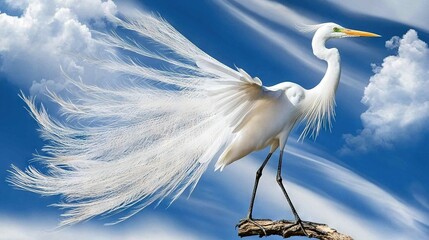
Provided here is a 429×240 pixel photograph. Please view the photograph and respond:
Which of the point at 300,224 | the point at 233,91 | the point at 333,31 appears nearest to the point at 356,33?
the point at 333,31

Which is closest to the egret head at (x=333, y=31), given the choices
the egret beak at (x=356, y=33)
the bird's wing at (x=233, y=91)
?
the egret beak at (x=356, y=33)

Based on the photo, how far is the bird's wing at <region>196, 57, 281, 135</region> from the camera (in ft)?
13.8

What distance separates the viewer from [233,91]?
14.2ft

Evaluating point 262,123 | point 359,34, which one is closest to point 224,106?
point 262,123

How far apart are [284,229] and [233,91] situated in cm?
142

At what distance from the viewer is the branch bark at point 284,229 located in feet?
16.1

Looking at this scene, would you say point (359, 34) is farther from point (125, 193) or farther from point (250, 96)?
point (125, 193)

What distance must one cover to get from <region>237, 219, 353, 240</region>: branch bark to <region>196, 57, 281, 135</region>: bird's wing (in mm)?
927

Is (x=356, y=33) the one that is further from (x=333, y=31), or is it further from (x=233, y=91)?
(x=233, y=91)

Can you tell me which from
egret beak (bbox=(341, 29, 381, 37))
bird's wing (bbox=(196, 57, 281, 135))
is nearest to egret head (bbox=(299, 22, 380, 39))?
egret beak (bbox=(341, 29, 381, 37))

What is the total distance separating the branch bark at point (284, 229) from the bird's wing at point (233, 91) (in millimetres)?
927

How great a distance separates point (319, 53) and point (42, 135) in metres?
2.56

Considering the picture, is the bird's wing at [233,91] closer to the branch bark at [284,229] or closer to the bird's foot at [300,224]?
the branch bark at [284,229]

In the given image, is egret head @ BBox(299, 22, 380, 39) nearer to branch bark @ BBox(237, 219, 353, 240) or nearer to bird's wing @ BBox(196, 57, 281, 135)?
bird's wing @ BBox(196, 57, 281, 135)
